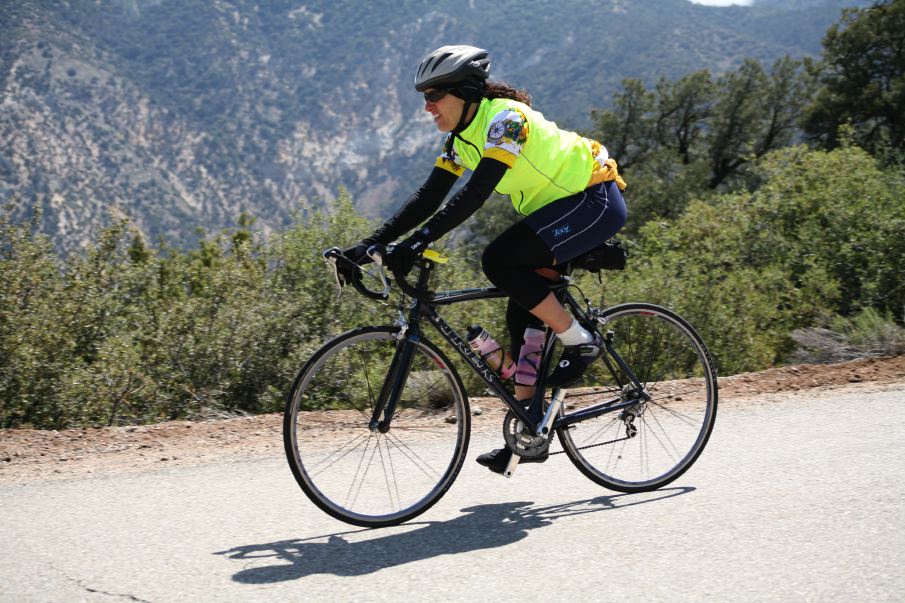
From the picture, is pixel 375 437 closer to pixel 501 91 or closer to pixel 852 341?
pixel 501 91

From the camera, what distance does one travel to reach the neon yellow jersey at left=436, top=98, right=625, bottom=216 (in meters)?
3.73

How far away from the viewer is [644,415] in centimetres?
461

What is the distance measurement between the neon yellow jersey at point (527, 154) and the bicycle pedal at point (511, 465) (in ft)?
3.93

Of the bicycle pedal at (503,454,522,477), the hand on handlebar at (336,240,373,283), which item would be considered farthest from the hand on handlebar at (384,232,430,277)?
the bicycle pedal at (503,454,522,477)

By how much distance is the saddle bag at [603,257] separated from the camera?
13.7ft

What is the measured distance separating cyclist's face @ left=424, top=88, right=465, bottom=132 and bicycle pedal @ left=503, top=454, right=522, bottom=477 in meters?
1.63

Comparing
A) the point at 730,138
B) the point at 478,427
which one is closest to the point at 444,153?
the point at 478,427

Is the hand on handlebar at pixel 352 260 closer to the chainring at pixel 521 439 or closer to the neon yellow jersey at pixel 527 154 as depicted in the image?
the neon yellow jersey at pixel 527 154

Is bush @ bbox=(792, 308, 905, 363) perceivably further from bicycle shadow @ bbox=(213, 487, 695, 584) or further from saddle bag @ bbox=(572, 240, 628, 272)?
saddle bag @ bbox=(572, 240, 628, 272)

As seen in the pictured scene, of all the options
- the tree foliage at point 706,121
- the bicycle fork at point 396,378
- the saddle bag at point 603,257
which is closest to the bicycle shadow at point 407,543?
the bicycle fork at point 396,378

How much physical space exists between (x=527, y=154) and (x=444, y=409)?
144cm

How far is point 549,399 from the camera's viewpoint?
4227 mm

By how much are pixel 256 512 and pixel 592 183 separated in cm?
230

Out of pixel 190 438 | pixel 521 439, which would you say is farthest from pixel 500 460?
pixel 190 438
